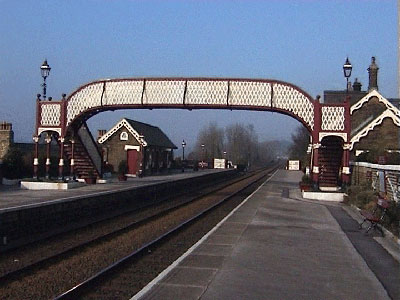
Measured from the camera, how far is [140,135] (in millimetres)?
54344

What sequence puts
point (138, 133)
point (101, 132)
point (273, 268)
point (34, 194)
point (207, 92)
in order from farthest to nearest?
1. point (101, 132)
2. point (138, 133)
3. point (207, 92)
4. point (34, 194)
5. point (273, 268)

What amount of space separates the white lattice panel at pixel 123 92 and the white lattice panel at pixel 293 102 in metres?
7.30

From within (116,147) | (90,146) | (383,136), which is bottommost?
(90,146)

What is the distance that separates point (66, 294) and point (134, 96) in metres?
23.9

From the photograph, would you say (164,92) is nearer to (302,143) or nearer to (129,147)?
(129,147)

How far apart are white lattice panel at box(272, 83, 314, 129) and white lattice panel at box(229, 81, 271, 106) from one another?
1.99ft

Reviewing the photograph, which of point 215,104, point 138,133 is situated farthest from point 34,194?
point 138,133

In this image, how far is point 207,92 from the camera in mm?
30688

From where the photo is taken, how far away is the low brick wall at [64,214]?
14.3 meters

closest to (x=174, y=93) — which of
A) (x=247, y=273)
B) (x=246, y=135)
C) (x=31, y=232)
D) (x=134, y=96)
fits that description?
(x=134, y=96)

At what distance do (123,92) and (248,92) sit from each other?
6837 mm

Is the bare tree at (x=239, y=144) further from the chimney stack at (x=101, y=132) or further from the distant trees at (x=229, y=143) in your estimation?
the chimney stack at (x=101, y=132)

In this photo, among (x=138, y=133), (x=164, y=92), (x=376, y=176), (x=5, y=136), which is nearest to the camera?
(x=376, y=176)

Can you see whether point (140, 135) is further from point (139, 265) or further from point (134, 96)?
point (139, 265)
